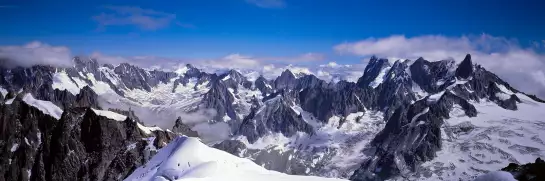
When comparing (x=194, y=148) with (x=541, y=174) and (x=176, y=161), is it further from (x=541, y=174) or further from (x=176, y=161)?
(x=541, y=174)

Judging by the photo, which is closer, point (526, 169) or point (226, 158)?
point (526, 169)

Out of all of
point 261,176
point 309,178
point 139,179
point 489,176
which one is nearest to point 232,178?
point 261,176

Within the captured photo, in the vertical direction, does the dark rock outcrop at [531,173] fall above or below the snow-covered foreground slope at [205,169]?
above

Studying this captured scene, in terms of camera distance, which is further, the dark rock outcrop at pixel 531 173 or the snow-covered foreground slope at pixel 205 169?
the snow-covered foreground slope at pixel 205 169

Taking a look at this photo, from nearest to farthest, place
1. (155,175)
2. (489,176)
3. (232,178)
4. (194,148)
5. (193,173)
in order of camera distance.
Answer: (489,176)
(232,178)
(193,173)
(155,175)
(194,148)

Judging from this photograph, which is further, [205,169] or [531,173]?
[205,169]

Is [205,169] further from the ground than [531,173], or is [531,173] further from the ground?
[531,173]

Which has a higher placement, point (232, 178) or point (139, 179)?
point (232, 178)

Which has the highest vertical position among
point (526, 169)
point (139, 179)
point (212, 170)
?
point (526, 169)

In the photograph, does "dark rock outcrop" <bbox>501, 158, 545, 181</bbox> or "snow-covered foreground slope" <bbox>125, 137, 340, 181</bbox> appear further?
"snow-covered foreground slope" <bbox>125, 137, 340, 181</bbox>

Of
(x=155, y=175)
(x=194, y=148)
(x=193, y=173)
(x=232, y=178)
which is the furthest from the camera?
(x=194, y=148)

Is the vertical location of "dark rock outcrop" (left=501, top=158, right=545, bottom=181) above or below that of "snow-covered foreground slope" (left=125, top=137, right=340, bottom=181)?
above
